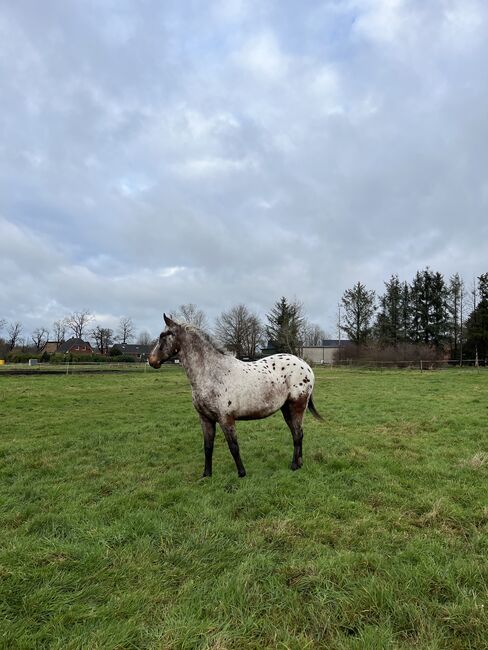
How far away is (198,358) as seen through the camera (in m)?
6.20

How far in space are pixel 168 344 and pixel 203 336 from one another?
1.95ft

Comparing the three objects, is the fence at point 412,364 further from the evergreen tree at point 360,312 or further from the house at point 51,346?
the house at point 51,346

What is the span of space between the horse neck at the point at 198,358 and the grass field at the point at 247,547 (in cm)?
158

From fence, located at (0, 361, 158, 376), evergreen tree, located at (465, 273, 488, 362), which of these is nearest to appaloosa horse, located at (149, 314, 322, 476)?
fence, located at (0, 361, 158, 376)

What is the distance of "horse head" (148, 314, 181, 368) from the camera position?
251 inches

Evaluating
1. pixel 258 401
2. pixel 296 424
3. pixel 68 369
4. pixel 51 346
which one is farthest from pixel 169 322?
pixel 51 346

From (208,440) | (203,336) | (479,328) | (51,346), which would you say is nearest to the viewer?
(208,440)

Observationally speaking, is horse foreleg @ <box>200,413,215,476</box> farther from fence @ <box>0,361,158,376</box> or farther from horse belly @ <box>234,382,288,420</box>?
fence @ <box>0,361,158,376</box>

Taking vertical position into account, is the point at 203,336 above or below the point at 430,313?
below

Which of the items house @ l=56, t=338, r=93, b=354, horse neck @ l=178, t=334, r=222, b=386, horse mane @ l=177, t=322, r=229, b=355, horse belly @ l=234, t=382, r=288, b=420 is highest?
house @ l=56, t=338, r=93, b=354

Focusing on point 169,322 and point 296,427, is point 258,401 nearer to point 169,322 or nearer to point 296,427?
point 296,427

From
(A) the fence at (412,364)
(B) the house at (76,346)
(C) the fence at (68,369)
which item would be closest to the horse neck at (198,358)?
(C) the fence at (68,369)

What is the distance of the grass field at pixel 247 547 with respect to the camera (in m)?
2.59

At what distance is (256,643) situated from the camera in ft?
8.05
